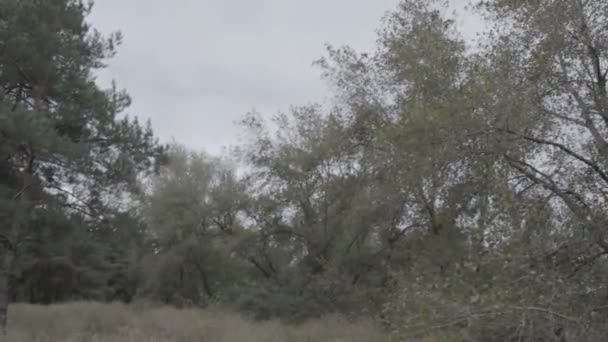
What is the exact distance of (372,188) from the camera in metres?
14.2

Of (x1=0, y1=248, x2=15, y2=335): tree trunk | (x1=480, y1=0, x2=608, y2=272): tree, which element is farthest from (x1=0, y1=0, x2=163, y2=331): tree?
(x1=480, y1=0, x2=608, y2=272): tree

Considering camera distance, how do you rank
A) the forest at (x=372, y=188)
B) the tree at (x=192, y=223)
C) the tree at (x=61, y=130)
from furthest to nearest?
the tree at (x=192, y=223), the tree at (x=61, y=130), the forest at (x=372, y=188)

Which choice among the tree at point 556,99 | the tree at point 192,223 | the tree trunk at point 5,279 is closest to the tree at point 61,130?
the tree trunk at point 5,279

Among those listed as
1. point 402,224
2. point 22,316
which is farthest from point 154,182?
point 402,224

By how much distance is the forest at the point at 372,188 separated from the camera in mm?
7270

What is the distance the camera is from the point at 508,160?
8055 mm

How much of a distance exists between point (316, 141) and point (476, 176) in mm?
13007

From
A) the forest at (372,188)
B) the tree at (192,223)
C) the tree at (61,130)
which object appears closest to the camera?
the forest at (372,188)

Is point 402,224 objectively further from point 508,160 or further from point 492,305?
point 492,305

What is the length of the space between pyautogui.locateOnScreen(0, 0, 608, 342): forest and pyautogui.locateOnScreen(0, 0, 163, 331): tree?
A: 59 mm

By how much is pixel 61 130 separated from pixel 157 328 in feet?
22.4

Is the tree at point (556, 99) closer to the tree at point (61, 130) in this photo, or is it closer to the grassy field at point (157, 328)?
the grassy field at point (157, 328)

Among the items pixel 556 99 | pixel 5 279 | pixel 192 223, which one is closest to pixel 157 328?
pixel 5 279

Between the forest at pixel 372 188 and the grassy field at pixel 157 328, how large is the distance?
118 cm
